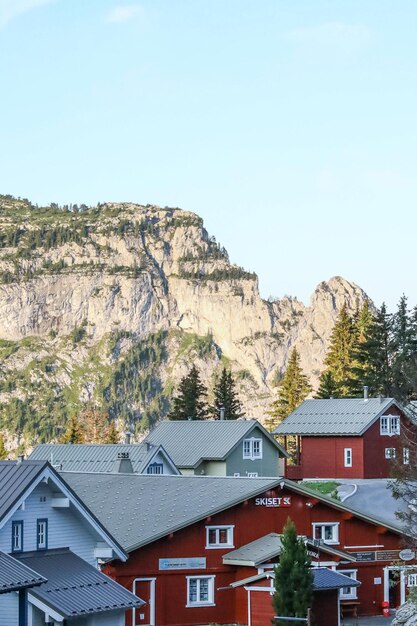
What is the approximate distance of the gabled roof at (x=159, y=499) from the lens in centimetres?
5016

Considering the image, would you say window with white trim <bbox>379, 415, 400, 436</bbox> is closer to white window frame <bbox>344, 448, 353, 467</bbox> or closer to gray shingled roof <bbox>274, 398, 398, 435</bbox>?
gray shingled roof <bbox>274, 398, 398, 435</bbox>

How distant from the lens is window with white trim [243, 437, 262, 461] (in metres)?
90.9

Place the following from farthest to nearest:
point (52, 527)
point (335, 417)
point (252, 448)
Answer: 1. point (252, 448)
2. point (335, 417)
3. point (52, 527)

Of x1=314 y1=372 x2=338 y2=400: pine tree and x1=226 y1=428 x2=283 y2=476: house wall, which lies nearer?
x1=226 y1=428 x2=283 y2=476: house wall

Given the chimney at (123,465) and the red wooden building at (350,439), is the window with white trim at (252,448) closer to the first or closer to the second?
the red wooden building at (350,439)

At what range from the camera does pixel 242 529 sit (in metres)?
52.6

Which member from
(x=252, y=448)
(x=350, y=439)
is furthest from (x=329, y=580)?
(x=252, y=448)

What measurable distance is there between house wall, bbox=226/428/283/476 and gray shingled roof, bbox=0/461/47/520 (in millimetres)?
50906

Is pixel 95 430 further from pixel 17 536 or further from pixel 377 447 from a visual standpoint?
pixel 17 536

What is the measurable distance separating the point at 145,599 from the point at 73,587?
37.5ft

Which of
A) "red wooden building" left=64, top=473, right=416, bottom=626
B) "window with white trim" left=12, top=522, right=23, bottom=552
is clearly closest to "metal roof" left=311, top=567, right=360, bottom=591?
"red wooden building" left=64, top=473, right=416, bottom=626

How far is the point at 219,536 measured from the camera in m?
51.9

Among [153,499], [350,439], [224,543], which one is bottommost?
[224,543]

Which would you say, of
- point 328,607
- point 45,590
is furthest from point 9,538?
point 328,607
